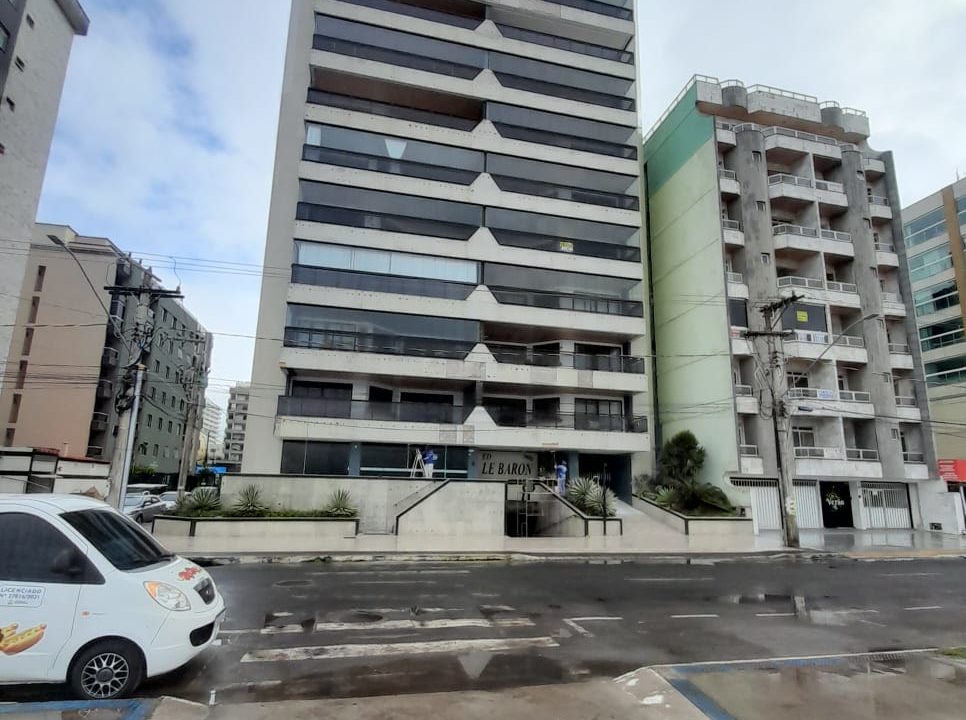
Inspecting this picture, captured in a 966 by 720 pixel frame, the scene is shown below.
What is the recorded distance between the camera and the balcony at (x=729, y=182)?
30406 millimetres

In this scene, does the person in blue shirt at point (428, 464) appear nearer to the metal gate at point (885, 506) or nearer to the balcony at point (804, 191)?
the metal gate at point (885, 506)

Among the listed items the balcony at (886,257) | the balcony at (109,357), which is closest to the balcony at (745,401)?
the balcony at (886,257)

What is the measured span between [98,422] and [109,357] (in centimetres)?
523

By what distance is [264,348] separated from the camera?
2733 centimetres

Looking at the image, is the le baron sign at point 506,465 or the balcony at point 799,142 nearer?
the le baron sign at point 506,465

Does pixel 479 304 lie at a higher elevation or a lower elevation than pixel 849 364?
higher

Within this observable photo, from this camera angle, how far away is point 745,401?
27.5m

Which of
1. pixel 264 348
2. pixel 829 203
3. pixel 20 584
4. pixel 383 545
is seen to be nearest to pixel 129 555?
pixel 20 584

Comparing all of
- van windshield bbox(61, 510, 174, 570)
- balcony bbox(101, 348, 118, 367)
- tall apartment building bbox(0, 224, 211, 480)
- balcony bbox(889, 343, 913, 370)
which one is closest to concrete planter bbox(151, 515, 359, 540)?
van windshield bbox(61, 510, 174, 570)

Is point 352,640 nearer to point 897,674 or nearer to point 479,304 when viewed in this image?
point 897,674

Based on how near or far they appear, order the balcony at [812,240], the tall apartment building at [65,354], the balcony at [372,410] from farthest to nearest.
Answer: the tall apartment building at [65,354] → the balcony at [812,240] → the balcony at [372,410]

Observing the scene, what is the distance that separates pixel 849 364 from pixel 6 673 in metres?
35.7

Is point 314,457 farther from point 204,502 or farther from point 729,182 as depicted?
point 729,182

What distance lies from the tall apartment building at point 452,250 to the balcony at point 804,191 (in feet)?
25.0
